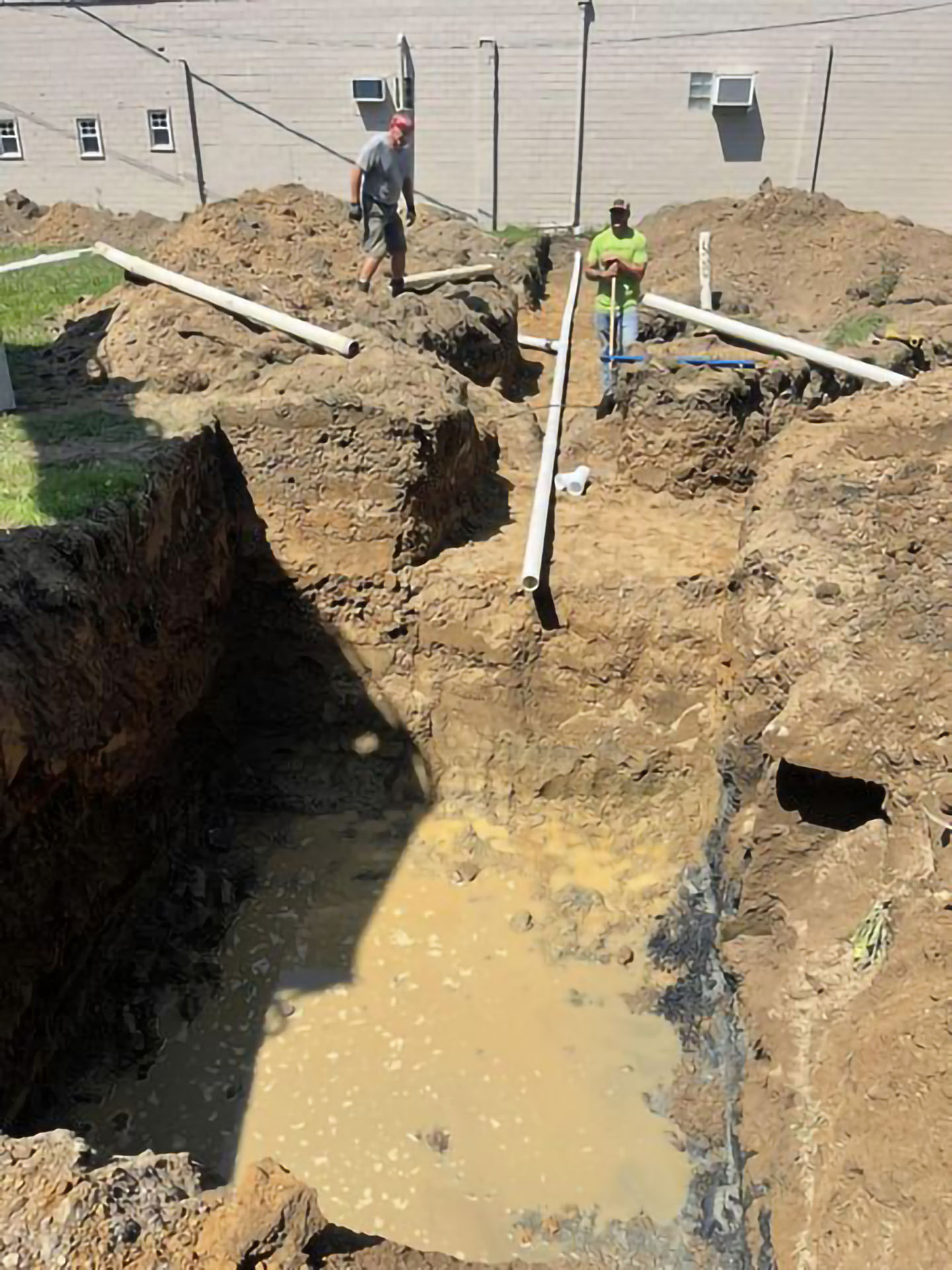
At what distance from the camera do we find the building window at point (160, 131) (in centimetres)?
1991

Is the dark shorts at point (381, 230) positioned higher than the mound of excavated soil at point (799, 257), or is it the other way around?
the dark shorts at point (381, 230)

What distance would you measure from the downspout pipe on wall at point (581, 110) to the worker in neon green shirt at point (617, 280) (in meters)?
10.8

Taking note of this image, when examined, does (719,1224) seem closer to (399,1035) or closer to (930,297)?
(399,1035)

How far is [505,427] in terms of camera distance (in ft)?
29.0

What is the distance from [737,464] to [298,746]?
12.9ft

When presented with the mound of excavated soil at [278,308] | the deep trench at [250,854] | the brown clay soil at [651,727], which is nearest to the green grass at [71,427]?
the brown clay soil at [651,727]

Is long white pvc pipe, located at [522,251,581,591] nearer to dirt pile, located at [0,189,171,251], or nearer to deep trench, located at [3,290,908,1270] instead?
deep trench, located at [3,290,908,1270]

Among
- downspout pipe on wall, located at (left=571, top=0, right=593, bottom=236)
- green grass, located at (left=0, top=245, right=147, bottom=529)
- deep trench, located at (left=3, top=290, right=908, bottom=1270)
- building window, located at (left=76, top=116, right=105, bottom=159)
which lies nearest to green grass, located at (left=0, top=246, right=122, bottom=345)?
green grass, located at (left=0, top=245, right=147, bottom=529)

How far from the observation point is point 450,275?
1218 centimetres

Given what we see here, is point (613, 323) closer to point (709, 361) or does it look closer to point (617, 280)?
point (617, 280)

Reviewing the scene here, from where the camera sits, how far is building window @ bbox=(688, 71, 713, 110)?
18.2m

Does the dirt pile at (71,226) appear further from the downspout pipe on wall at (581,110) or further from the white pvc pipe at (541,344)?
the white pvc pipe at (541,344)

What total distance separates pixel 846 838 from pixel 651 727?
2064 millimetres

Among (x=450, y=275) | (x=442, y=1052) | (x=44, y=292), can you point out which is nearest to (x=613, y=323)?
(x=450, y=275)
